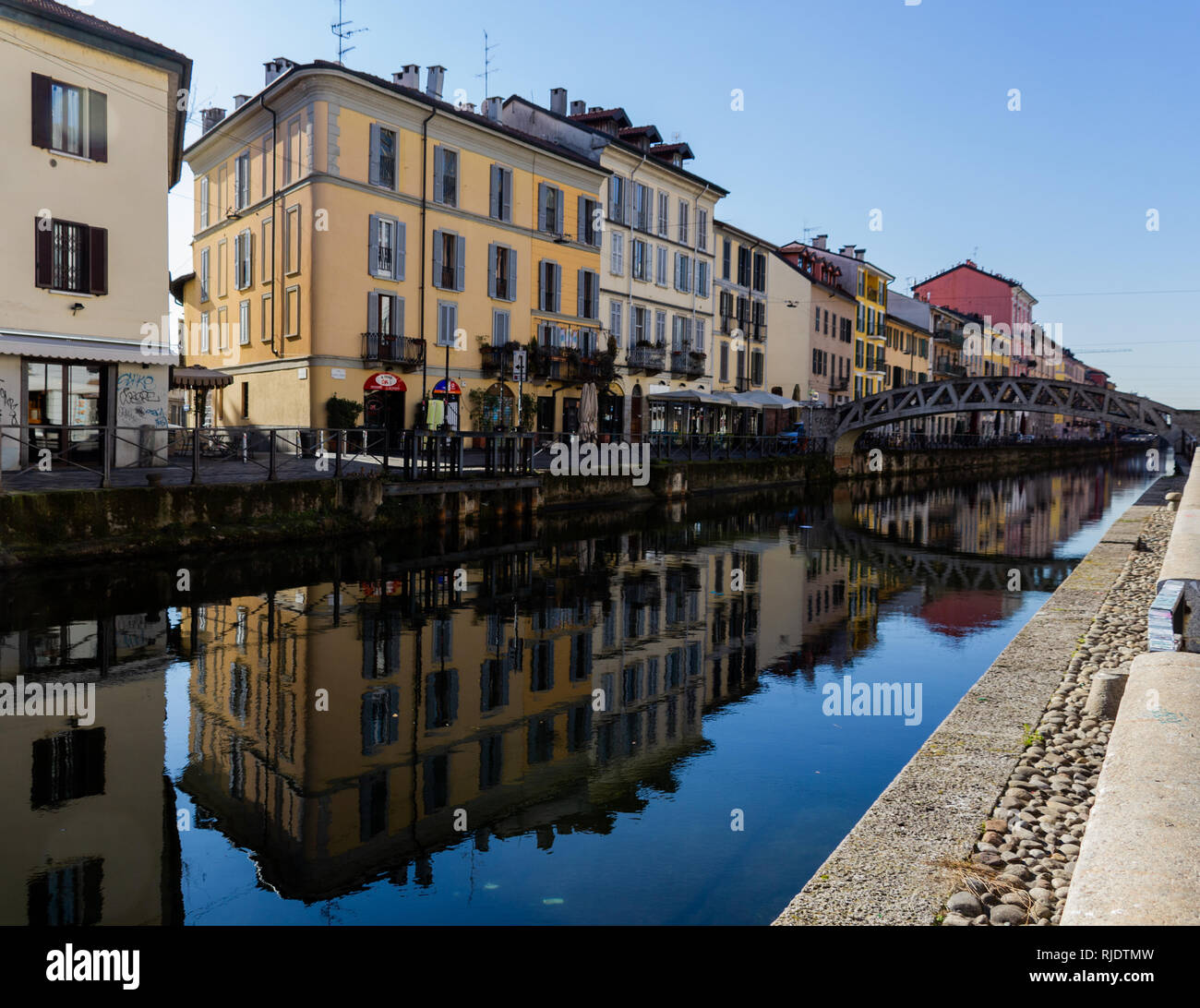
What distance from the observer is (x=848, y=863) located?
4547 millimetres

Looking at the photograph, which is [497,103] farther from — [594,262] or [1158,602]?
[1158,602]

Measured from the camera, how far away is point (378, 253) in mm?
29594

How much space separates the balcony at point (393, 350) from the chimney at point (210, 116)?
1265 cm

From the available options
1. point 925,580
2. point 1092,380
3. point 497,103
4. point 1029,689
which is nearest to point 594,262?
point 497,103

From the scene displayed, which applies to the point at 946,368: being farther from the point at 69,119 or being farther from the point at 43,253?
the point at 43,253

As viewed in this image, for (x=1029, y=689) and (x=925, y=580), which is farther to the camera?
(x=925, y=580)

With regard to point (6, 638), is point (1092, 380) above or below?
above

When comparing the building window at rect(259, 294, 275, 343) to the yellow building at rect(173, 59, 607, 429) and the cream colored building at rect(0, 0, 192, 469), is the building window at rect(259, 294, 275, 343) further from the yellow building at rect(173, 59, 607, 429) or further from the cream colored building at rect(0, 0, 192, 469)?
the cream colored building at rect(0, 0, 192, 469)

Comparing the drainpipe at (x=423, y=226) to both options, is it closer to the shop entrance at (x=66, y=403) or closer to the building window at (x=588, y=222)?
the building window at (x=588, y=222)

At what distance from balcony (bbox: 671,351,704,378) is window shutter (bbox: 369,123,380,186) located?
1653 cm

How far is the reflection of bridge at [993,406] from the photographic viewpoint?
4341 centimetres

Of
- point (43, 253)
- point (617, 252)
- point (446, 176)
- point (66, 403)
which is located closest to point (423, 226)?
point (446, 176)
